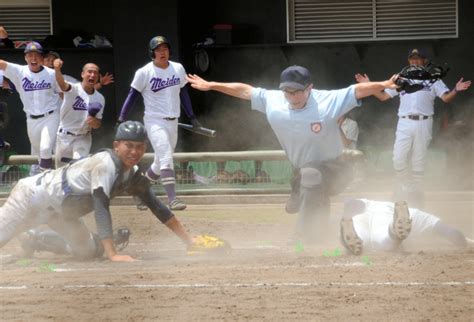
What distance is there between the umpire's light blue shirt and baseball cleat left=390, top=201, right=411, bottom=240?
145 cm

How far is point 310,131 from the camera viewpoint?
942 centimetres

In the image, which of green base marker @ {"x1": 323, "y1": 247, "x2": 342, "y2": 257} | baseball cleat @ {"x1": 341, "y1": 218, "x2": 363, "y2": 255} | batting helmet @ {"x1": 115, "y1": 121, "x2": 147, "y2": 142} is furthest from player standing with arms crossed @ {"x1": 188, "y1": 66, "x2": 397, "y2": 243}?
batting helmet @ {"x1": 115, "y1": 121, "x2": 147, "y2": 142}

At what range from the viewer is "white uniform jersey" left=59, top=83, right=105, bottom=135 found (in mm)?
12633

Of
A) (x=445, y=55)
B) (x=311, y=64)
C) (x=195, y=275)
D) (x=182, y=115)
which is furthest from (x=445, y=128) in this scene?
(x=195, y=275)

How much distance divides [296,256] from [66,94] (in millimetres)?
5027

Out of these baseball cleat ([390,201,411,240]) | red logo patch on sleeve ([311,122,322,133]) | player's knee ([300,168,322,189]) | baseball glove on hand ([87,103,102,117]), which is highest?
baseball glove on hand ([87,103,102,117])

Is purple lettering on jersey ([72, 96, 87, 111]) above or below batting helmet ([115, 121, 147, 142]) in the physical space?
above

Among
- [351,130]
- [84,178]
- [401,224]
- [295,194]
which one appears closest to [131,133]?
[84,178]

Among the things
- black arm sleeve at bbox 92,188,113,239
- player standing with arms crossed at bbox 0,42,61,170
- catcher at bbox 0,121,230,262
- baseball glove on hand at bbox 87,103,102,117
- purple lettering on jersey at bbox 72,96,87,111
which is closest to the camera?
black arm sleeve at bbox 92,188,113,239

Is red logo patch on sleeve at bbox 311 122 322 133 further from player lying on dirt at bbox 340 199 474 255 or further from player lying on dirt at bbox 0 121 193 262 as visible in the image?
player lying on dirt at bbox 0 121 193 262

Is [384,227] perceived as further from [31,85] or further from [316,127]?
[31,85]

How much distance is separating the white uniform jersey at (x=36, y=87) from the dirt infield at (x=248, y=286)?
4.01m

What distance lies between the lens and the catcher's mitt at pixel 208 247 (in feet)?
28.6

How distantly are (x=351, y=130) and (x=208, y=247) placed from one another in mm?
6360
